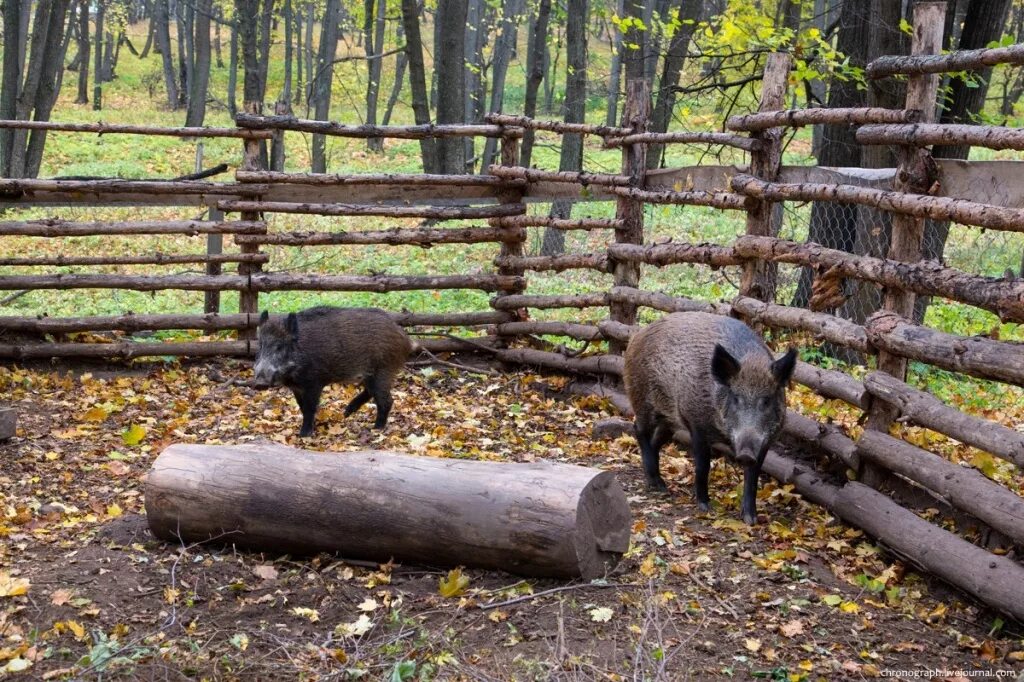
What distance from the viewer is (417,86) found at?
15719mm

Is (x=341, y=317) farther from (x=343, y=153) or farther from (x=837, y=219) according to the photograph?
(x=343, y=153)

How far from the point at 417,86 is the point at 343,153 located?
39.0 ft

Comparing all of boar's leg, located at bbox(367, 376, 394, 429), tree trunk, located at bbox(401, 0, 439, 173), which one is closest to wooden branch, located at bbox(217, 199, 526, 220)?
boar's leg, located at bbox(367, 376, 394, 429)

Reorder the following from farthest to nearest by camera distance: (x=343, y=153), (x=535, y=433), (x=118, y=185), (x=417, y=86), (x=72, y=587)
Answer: (x=343, y=153), (x=417, y=86), (x=118, y=185), (x=535, y=433), (x=72, y=587)

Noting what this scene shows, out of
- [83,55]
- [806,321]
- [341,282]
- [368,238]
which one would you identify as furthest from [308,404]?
[83,55]

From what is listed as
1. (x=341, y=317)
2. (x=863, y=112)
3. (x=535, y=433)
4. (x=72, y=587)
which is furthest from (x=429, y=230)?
(x=72, y=587)

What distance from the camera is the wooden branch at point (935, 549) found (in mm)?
4266

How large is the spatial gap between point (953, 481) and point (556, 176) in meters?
5.07

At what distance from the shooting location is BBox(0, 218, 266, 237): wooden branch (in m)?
8.77

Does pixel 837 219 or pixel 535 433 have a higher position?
pixel 837 219

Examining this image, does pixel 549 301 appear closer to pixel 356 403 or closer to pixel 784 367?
pixel 356 403

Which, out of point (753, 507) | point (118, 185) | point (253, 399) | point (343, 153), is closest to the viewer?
point (753, 507)

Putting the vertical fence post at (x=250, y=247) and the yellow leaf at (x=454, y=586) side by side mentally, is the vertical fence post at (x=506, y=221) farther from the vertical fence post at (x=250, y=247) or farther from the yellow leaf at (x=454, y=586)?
the yellow leaf at (x=454, y=586)

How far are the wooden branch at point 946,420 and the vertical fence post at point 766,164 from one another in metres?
1.57
